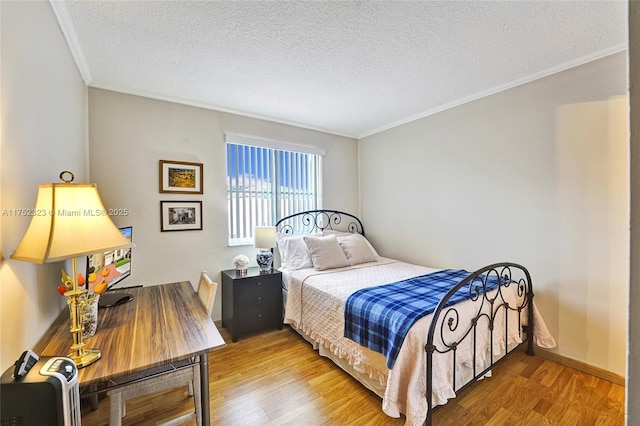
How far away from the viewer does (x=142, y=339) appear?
1.33 metres

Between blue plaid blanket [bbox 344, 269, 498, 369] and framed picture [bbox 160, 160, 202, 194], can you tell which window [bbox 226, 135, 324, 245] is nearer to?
framed picture [bbox 160, 160, 202, 194]

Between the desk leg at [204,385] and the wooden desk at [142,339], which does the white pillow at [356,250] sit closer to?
the wooden desk at [142,339]

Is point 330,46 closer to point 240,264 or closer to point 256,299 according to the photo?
point 240,264

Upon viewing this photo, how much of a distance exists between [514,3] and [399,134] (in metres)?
2.09

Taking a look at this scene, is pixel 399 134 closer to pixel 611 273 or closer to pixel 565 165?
pixel 565 165

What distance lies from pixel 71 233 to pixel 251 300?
2.02 metres

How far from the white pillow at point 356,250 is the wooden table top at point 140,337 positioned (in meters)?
1.91

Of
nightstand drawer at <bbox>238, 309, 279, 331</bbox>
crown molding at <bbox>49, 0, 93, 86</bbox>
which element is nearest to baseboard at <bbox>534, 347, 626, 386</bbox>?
nightstand drawer at <bbox>238, 309, 279, 331</bbox>

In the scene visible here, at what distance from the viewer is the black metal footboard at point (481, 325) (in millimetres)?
1695

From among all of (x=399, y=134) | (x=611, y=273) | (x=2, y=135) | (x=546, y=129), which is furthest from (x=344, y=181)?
(x=2, y=135)

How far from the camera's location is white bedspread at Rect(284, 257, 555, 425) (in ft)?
5.30

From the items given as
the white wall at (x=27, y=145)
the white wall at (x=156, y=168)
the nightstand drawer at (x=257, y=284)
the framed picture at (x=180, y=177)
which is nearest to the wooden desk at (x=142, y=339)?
the white wall at (x=27, y=145)

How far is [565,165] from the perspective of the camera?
7.57 feet

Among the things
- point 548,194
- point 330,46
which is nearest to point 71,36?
point 330,46
